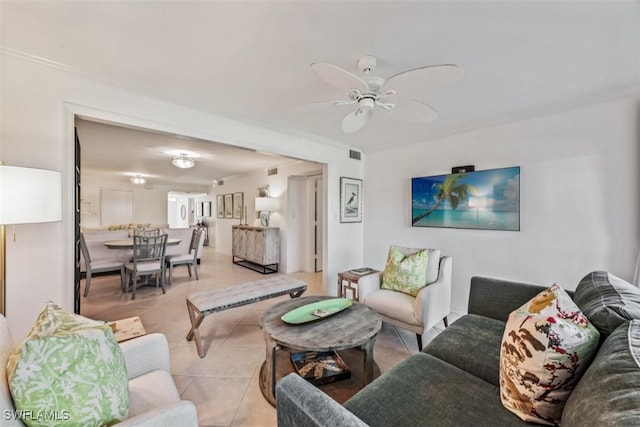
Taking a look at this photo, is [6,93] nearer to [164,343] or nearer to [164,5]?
[164,5]

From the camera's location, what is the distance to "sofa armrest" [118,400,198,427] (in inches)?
32.2

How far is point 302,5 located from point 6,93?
6.82 feet

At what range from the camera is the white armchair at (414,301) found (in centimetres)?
228

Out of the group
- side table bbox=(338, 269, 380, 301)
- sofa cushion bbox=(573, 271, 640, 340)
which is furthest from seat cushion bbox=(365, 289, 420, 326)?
sofa cushion bbox=(573, 271, 640, 340)

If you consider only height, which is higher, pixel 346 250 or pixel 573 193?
pixel 573 193

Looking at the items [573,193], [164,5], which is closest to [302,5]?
[164,5]

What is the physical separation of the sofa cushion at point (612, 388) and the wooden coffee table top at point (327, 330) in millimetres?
1027

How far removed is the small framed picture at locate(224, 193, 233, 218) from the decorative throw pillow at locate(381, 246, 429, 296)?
593cm

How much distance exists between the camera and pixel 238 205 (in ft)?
23.6

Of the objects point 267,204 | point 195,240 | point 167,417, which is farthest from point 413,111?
point 195,240

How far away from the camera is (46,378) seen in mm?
750

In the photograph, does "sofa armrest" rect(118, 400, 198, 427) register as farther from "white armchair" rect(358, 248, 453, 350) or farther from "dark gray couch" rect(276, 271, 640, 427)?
"white armchair" rect(358, 248, 453, 350)

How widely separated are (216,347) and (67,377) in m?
1.87

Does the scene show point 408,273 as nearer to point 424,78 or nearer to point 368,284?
point 368,284
